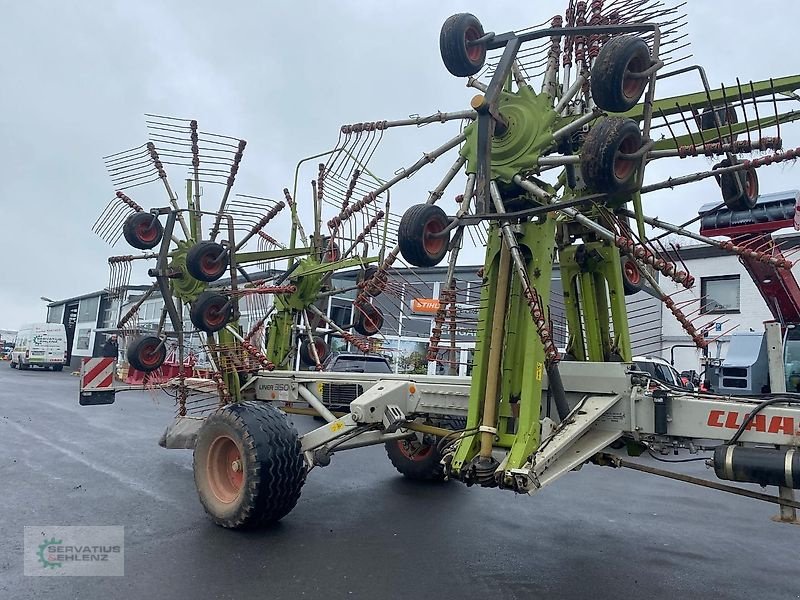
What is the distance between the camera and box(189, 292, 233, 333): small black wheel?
26.3 ft

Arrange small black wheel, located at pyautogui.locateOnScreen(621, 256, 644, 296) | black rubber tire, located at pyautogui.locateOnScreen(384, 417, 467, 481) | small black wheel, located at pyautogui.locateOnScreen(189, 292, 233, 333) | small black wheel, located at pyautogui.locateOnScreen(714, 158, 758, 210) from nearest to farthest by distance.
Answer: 1. small black wheel, located at pyautogui.locateOnScreen(714, 158, 758, 210)
2. small black wheel, located at pyautogui.locateOnScreen(621, 256, 644, 296)
3. small black wheel, located at pyautogui.locateOnScreen(189, 292, 233, 333)
4. black rubber tire, located at pyautogui.locateOnScreen(384, 417, 467, 481)

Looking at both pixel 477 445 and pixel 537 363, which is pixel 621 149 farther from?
pixel 477 445

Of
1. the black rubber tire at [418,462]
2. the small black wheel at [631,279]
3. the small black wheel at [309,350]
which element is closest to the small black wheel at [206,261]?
the small black wheel at [309,350]

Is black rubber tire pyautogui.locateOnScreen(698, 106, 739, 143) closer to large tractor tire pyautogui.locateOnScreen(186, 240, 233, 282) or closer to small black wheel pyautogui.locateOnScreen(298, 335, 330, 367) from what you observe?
large tractor tire pyautogui.locateOnScreen(186, 240, 233, 282)

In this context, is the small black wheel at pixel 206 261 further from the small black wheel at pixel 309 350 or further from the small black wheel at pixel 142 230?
the small black wheel at pixel 309 350

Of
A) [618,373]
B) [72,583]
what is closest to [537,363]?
[618,373]

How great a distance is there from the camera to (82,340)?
50.7m

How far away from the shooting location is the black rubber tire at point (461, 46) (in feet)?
16.5

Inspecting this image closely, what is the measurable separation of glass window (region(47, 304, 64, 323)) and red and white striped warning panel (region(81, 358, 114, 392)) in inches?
2158

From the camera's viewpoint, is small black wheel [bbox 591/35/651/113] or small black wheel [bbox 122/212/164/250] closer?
small black wheel [bbox 591/35/651/113]

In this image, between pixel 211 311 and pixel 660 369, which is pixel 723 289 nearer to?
pixel 660 369

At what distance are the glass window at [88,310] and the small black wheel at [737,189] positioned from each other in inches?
1901

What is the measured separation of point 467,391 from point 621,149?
236 centimetres
